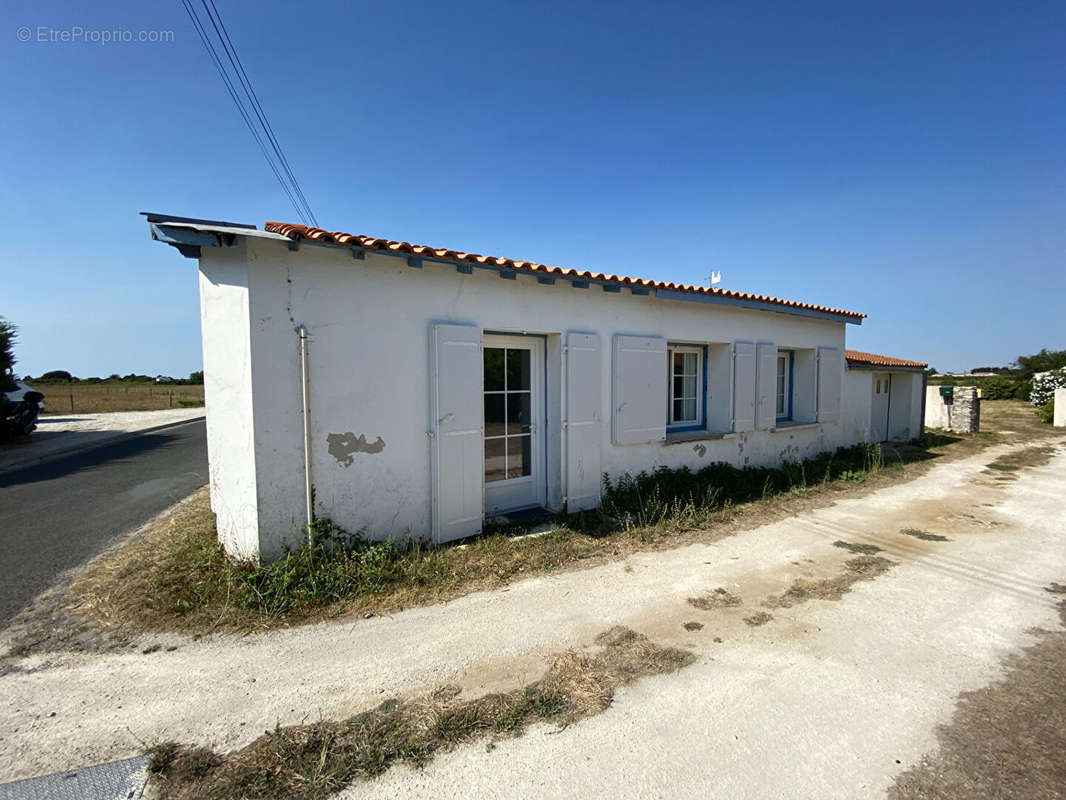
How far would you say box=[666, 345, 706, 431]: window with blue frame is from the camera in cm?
675

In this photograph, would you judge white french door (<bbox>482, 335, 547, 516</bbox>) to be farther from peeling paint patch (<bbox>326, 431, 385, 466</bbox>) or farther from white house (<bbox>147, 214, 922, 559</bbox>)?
peeling paint patch (<bbox>326, 431, 385, 466</bbox>)

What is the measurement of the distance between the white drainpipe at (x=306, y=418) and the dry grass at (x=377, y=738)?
181cm

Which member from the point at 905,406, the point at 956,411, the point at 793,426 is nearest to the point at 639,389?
the point at 793,426

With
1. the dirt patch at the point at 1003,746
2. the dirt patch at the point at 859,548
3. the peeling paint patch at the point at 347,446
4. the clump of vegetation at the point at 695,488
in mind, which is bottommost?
the dirt patch at the point at 859,548

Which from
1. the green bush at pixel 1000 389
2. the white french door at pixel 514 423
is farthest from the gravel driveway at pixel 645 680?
the green bush at pixel 1000 389

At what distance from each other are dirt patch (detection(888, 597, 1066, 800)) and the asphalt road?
5359mm

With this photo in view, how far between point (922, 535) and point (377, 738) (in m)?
5.48

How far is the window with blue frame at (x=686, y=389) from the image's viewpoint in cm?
675

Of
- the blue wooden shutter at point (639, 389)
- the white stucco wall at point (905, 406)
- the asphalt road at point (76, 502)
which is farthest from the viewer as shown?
the white stucco wall at point (905, 406)

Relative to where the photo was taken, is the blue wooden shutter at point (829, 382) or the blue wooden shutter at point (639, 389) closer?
the blue wooden shutter at point (639, 389)

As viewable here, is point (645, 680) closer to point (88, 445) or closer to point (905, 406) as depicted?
point (905, 406)

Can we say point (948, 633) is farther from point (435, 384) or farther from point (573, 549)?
point (435, 384)

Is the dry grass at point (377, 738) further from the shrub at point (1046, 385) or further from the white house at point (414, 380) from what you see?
the shrub at point (1046, 385)

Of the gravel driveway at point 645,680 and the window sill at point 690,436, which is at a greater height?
the window sill at point 690,436
